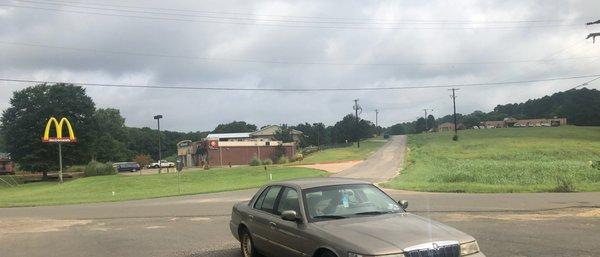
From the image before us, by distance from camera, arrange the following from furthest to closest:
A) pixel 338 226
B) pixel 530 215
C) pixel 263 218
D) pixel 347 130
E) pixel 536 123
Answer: pixel 536 123, pixel 347 130, pixel 530 215, pixel 263 218, pixel 338 226

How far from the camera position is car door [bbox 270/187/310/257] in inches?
267

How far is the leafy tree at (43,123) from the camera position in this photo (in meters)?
73.1

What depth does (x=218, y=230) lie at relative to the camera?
13195mm

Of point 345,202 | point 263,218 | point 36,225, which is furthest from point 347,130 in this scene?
point 345,202

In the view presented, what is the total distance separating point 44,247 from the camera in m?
11.5

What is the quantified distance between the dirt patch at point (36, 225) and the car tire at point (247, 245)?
807cm

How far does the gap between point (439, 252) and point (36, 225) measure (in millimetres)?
14258

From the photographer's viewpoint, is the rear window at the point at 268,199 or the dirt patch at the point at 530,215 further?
the dirt patch at the point at 530,215

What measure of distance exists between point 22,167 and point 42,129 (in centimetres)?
568

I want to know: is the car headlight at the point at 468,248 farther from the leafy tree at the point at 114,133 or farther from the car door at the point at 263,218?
the leafy tree at the point at 114,133

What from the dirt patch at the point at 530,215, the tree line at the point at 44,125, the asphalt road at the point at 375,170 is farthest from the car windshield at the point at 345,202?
the tree line at the point at 44,125

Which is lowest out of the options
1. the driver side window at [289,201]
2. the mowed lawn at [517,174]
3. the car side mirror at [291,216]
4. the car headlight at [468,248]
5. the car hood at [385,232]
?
the mowed lawn at [517,174]

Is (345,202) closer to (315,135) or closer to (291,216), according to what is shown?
(291,216)

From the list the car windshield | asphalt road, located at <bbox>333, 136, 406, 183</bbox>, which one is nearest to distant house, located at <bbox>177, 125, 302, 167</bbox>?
asphalt road, located at <bbox>333, 136, 406, 183</bbox>
